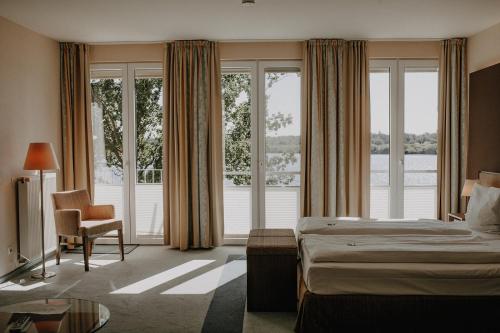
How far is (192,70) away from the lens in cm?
552

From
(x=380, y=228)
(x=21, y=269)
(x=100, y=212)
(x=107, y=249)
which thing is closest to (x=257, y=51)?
(x=100, y=212)

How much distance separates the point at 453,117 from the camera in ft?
17.7

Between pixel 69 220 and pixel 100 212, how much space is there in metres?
0.57

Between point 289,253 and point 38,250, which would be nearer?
point 289,253

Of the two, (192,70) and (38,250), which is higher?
(192,70)

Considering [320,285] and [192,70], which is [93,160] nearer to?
[192,70]

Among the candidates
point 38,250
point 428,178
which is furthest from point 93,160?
point 428,178

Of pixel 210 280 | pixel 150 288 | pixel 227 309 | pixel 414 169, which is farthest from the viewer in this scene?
pixel 414 169

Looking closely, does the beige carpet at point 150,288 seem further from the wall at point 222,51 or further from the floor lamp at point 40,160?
the wall at point 222,51

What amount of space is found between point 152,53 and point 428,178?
13.3ft

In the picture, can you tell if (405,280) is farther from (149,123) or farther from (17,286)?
(149,123)

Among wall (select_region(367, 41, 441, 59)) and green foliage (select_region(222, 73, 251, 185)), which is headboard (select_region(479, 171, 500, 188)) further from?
green foliage (select_region(222, 73, 251, 185))

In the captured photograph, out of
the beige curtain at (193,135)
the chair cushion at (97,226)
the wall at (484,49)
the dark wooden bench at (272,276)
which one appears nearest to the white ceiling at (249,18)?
the wall at (484,49)

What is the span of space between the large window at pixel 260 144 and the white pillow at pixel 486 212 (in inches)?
90.7
